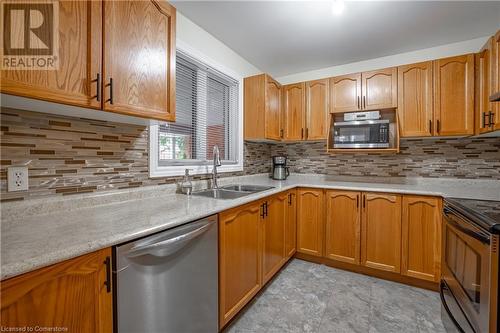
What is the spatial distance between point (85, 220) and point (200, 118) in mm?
1423

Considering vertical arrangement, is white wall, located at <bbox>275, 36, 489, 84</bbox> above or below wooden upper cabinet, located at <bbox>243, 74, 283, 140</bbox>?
above

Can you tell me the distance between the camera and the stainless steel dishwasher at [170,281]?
897 millimetres

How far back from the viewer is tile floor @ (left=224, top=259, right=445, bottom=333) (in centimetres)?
157

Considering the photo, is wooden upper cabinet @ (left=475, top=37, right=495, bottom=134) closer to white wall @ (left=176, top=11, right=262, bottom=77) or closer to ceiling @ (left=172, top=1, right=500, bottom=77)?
ceiling @ (left=172, top=1, right=500, bottom=77)

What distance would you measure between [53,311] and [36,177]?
715 millimetres

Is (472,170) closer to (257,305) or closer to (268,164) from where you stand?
(268,164)

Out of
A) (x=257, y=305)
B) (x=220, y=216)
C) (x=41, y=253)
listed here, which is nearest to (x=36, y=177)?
(x=41, y=253)

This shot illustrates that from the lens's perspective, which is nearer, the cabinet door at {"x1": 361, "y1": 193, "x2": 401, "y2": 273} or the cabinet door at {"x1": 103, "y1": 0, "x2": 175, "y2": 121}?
the cabinet door at {"x1": 103, "y1": 0, "x2": 175, "y2": 121}

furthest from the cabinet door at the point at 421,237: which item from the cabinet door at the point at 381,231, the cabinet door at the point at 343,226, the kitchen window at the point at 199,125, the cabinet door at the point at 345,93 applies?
the kitchen window at the point at 199,125

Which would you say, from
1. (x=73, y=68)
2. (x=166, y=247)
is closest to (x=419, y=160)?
(x=166, y=247)

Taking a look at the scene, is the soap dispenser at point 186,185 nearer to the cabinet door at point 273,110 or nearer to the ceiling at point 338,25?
the cabinet door at point 273,110

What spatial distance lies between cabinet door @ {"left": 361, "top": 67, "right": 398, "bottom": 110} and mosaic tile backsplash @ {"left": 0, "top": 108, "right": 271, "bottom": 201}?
2.28 m

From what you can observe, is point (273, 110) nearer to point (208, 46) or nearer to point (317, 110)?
point (317, 110)

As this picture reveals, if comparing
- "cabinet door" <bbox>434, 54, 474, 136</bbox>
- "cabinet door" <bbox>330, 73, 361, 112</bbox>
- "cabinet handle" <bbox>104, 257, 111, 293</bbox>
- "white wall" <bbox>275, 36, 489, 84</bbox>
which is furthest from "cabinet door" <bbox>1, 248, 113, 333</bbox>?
"white wall" <bbox>275, 36, 489, 84</bbox>
